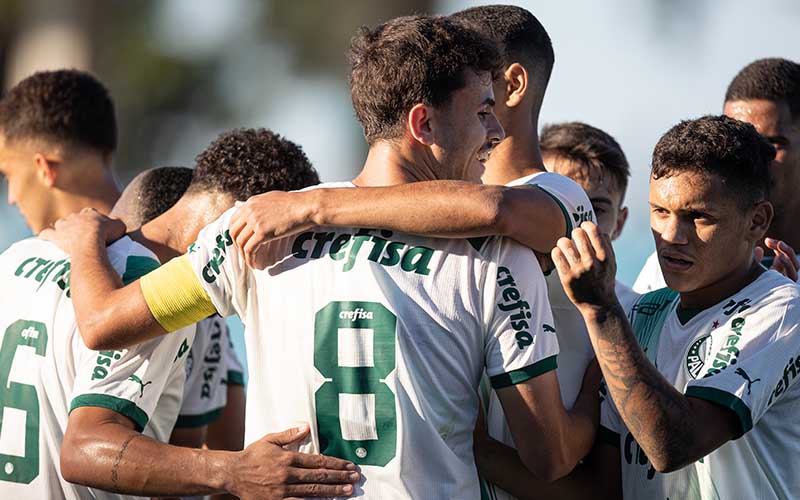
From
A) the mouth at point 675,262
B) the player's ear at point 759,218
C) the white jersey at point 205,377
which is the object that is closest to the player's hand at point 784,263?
the player's ear at point 759,218

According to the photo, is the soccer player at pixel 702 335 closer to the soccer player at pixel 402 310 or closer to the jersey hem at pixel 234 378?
the soccer player at pixel 402 310

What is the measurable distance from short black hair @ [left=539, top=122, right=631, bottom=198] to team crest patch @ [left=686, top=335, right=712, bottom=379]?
5.20ft

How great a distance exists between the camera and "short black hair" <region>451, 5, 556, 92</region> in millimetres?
4207

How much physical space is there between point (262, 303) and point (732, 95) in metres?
3.25

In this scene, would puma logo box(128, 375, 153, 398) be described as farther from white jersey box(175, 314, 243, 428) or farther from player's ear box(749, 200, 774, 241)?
player's ear box(749, 200, 774, 241)

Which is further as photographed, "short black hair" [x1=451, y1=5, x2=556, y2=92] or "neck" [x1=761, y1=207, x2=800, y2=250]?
"neck" [x1=761, y1=207, x2=800, y2=250]

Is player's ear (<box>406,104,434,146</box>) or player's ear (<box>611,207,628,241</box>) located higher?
player's ear (<box>611,207,628,241</box>)

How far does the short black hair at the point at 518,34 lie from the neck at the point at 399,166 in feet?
2.56

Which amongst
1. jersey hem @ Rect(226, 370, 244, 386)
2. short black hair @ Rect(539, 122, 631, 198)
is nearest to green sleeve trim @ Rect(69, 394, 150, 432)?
short black hair @ Rect(539, 122, 631, 198)

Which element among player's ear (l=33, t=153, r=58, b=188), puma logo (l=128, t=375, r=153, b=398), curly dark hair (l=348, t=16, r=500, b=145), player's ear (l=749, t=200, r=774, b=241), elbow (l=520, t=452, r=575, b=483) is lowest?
elbow (l=520, t=452, r=575, b=483)

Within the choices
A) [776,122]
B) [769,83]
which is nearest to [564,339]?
[776,122]

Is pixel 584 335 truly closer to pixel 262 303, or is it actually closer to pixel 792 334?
pixel 792 334

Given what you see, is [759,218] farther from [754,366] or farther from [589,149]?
[589,149]

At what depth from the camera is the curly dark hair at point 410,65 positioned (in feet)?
11.4
